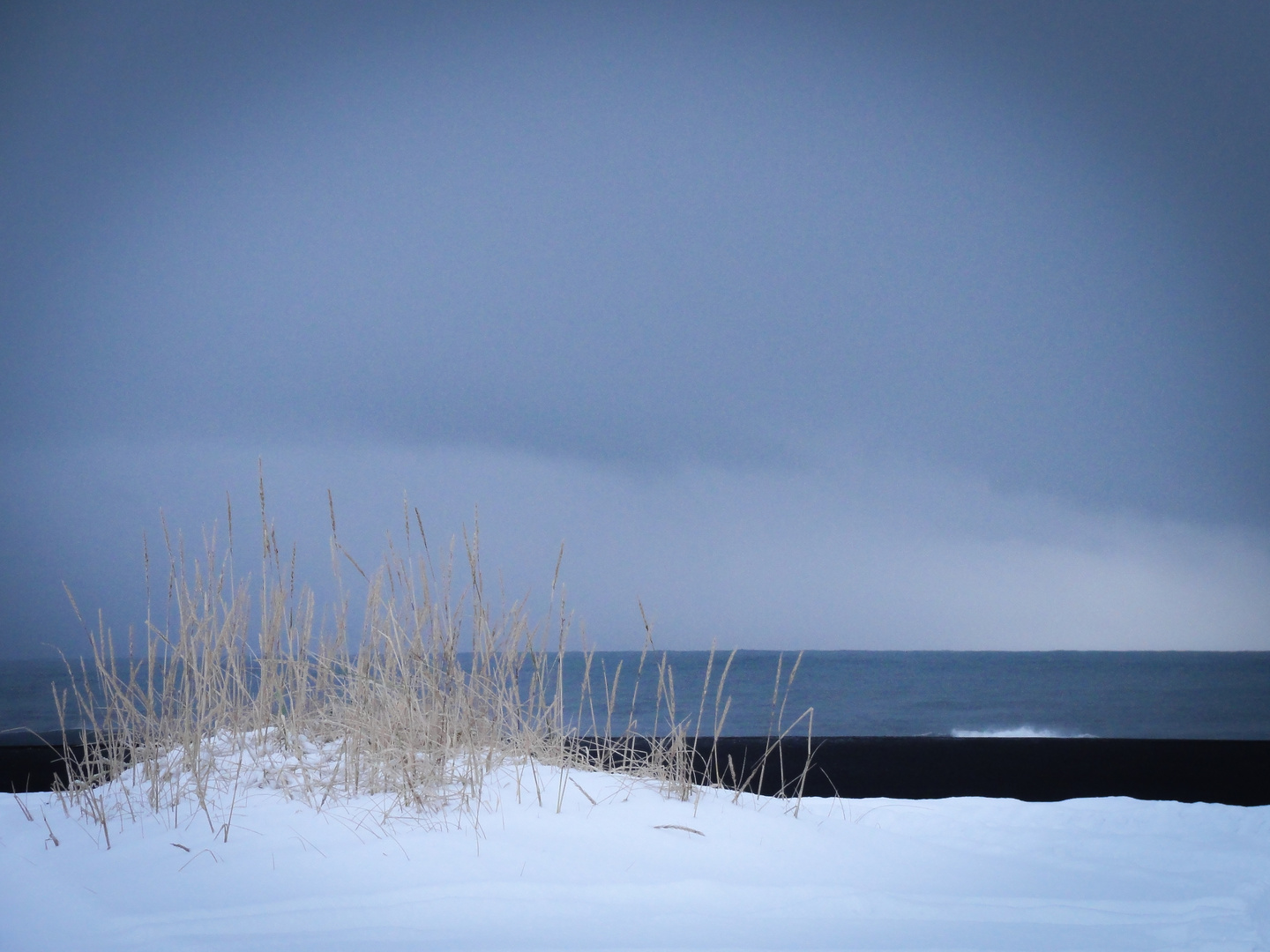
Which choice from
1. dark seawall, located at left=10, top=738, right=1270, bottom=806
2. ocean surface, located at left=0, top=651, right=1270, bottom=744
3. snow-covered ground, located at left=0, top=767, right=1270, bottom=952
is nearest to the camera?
snow-covered ground, located at left=0, top=767, right=1270, bottom=952

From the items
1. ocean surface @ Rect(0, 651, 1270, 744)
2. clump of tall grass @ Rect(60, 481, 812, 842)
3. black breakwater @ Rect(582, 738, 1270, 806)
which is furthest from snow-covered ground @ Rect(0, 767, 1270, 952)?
ocean surface @ Rect(0, 651, 1270, 744)

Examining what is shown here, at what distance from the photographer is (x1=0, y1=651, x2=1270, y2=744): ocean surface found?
1666 cm

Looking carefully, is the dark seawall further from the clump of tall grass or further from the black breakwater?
the clump of tall grass

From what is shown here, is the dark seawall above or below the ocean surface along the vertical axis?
above

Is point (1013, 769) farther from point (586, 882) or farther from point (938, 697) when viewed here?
point (938, 697)

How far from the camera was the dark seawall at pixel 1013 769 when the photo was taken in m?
3.57

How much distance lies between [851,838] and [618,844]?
26.7 inches

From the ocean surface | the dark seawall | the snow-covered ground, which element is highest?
the snow-covered ground

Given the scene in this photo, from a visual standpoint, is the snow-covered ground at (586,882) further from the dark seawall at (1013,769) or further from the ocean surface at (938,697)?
the ocean surface at (938,697)

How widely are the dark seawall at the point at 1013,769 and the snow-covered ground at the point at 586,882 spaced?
1627 millimetres

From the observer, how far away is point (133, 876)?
4.96 ft

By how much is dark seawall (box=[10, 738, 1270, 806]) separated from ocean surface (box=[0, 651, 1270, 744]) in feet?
26.4

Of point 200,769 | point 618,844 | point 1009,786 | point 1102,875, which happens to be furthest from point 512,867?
point 1009,786

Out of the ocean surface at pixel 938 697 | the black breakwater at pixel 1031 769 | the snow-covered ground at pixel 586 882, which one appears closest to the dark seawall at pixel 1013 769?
the black breakwater at pixel 1031 769
